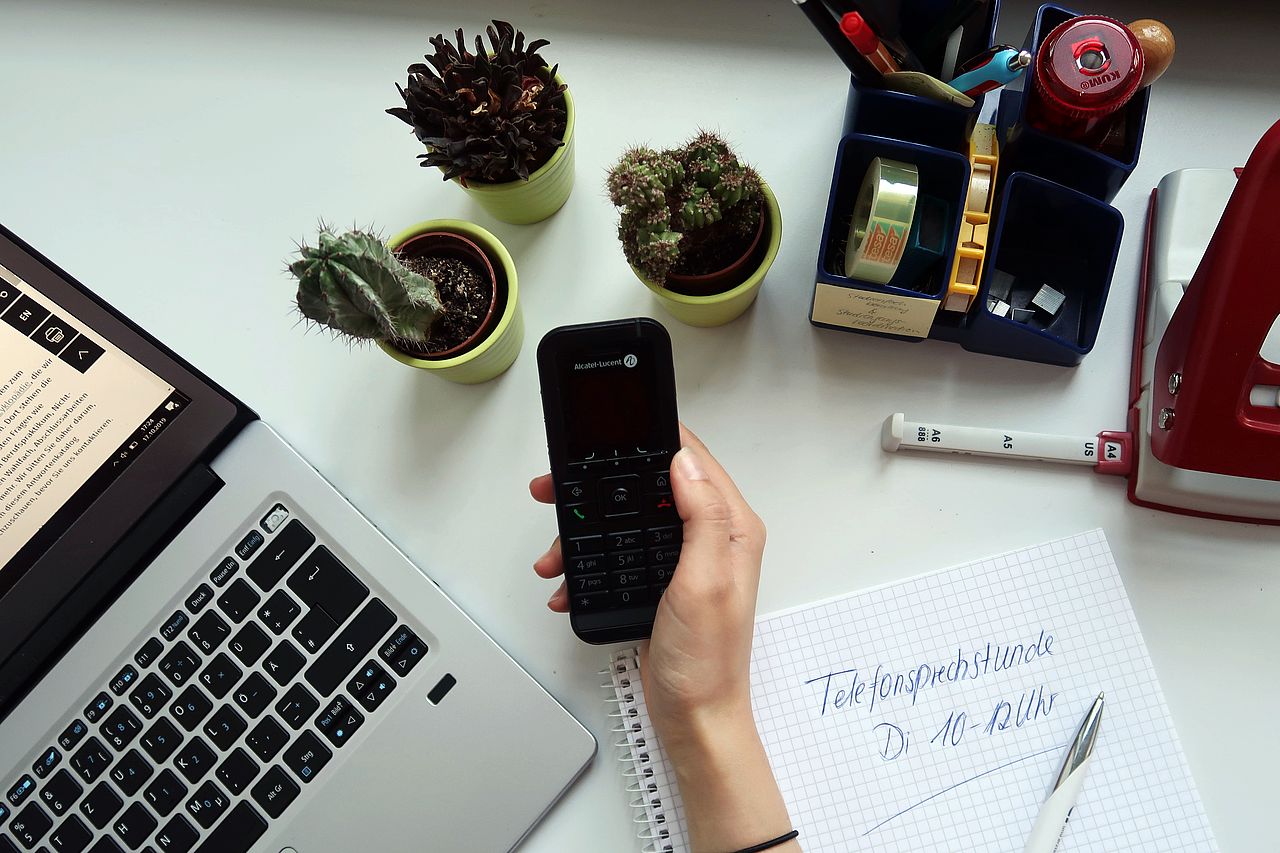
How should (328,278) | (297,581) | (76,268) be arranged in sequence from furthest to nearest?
(76,268)
(297,581)
(328,278)

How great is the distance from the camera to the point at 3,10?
28.4 inches

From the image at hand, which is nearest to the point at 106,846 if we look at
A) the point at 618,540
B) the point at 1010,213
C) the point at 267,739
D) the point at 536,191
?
the point at 267,739

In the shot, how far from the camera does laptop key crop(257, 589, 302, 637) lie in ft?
1.87

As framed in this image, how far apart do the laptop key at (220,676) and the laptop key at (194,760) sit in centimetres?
3

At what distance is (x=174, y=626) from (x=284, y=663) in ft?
0.26

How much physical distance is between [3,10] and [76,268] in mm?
244

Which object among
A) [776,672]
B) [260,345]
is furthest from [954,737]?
[260,345]

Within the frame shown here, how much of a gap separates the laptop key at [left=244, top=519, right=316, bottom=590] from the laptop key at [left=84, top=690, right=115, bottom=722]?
0.12 metres

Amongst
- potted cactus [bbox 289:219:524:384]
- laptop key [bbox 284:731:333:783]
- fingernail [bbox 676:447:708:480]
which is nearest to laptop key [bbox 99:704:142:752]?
laptop key [bbox 284:731:333:783]

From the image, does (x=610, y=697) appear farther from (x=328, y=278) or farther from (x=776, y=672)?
(x=328, y=278)

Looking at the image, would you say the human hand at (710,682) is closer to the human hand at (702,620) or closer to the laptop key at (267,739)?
the human hand at (702,620)

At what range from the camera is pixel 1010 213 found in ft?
1.97

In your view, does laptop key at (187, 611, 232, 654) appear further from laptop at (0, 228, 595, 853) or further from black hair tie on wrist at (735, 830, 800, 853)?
black hair tie on wrist at (735, 830, 800, 853)

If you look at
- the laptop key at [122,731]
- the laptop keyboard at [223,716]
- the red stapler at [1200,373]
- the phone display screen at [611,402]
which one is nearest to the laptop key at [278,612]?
the laptop keyboard at [223,716]
